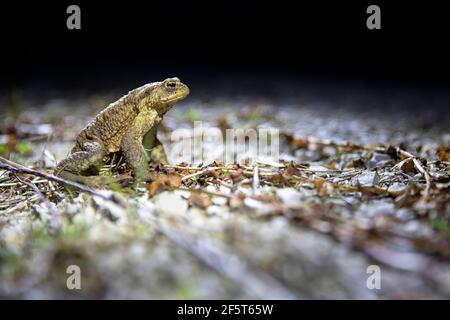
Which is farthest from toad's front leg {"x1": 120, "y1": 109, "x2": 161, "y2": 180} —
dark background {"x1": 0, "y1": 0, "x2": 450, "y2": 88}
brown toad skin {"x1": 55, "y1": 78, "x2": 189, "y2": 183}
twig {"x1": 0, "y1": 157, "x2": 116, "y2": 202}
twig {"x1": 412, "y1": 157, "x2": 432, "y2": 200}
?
dark background {"x1": 0, "y1": 0, "x2": 450, "y2": 88}

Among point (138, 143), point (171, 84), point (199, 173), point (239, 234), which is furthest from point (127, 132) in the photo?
point (239, 234)

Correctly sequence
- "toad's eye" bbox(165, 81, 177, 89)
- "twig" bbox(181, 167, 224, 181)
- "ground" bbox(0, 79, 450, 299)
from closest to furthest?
"ground" bbox(0, 79, 450, 299) → "twig" bbox(181, 167, 224, 181) → "toad's eye" bbox(165, 81, 177, 89)

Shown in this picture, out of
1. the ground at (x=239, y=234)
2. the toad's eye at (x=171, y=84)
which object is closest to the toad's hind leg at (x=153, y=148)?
the toad's eye at (x=171, y=84)

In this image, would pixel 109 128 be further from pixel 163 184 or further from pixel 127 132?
pixel 163 184

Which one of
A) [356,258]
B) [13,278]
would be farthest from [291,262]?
[13,278]

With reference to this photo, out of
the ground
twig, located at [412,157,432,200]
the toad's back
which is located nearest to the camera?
the ground

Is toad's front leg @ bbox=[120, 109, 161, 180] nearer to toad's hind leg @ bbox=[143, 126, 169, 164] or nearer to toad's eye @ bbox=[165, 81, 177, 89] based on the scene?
toad's hind leg @ bbox=[143, 126, 169, 164]

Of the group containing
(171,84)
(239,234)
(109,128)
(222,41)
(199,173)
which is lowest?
(239,234)
